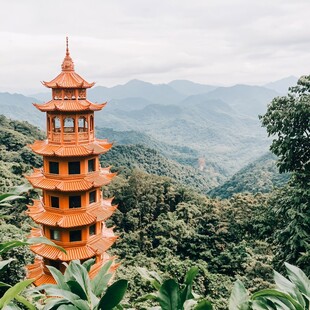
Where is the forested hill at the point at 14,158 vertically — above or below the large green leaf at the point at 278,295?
below

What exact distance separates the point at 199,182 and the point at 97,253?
73.5 m

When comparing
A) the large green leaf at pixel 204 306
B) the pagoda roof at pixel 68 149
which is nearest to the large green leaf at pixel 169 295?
the large green leaf at pixel 204 306

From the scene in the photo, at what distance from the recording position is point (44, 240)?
215cm

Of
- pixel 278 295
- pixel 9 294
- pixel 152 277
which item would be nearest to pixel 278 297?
pixel 278 295

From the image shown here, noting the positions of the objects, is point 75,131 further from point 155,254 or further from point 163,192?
point 163,192

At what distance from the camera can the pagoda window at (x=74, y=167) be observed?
45.5 feet

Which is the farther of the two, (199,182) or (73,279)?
(199,182)

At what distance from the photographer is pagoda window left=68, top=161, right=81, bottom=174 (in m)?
13.9

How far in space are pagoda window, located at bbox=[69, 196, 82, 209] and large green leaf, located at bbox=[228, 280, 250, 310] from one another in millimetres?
12600

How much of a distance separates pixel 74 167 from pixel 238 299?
1252cm

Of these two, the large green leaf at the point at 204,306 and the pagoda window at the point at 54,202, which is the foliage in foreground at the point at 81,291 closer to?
the large green leaf at the point at 204,306

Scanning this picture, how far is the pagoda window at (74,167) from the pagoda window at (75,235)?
7.76ft

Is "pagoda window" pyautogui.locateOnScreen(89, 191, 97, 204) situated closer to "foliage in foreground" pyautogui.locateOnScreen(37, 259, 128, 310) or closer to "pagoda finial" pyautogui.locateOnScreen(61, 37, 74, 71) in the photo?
"pagoda finial" pyautogui.locateOnScreen(61, 37, 74, 71)

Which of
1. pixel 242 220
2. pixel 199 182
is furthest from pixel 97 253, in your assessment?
pixel 199 182
